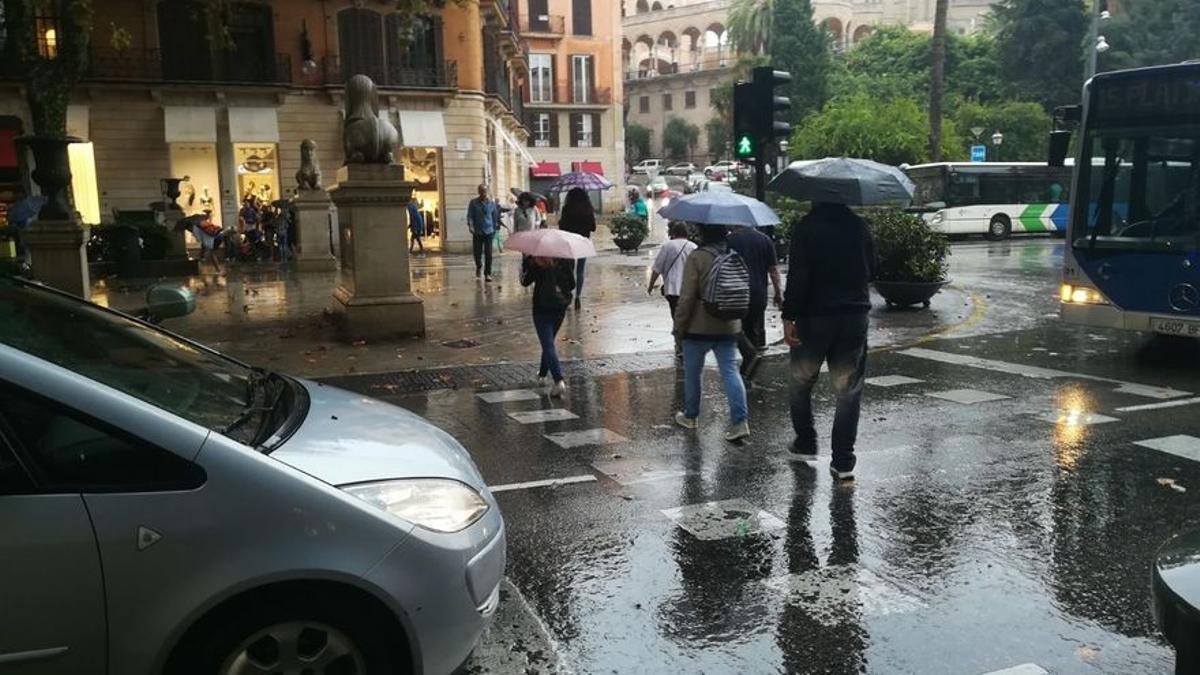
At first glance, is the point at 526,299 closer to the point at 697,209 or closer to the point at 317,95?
the point at 697,209

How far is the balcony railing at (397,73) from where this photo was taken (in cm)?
3145

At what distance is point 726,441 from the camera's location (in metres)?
7.20

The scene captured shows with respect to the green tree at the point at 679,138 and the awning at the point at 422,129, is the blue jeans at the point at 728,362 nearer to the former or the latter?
the awning at the point at 422,129

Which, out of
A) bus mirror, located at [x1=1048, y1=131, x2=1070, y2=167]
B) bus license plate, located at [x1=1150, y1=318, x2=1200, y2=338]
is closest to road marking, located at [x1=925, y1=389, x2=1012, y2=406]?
bus license plate, located at [x1=1150, y1=318, x2=1200, y2=338]

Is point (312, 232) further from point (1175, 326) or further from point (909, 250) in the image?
point (1175, 326)

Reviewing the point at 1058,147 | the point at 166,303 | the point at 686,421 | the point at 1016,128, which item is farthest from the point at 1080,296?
the point at 1016,128

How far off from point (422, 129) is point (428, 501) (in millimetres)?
30126

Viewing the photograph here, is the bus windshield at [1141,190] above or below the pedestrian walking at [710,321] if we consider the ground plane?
above

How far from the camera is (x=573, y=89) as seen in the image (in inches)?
2403

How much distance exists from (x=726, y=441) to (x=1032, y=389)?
3.57m

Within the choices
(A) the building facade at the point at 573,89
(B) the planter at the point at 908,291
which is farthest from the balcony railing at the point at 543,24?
(B) the planter at the point at 908,291

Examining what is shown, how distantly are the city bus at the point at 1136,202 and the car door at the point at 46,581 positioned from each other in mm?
9824

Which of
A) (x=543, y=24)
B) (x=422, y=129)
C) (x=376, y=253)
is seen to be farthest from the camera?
(x=543, y=24)

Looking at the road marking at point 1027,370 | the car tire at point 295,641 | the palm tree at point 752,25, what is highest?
the palm tree at point 752,25
